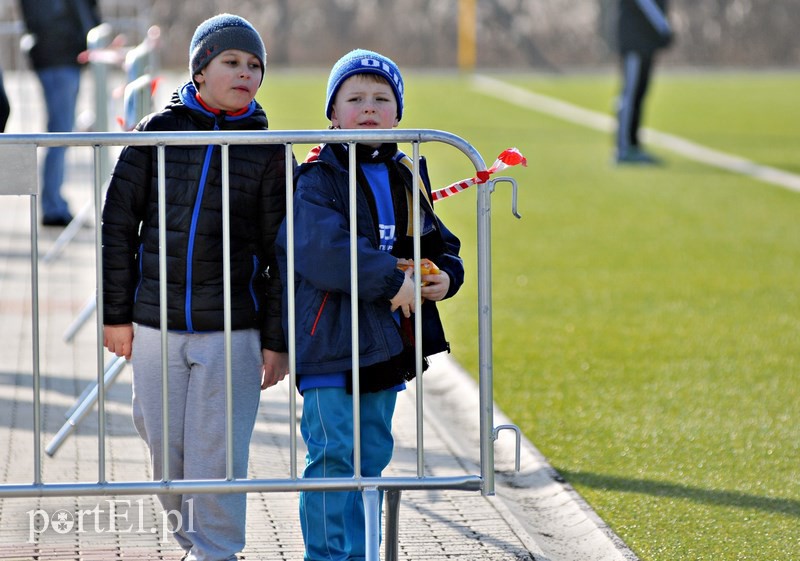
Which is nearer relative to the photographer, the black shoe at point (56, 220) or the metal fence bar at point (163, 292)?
the metal fence bar at point (163, 292)

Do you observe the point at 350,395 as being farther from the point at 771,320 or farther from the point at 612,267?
the point at 612,267

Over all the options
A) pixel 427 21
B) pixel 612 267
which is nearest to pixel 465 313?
pixel 612 267

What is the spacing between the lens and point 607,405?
620cm

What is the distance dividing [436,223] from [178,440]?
3.28 ft

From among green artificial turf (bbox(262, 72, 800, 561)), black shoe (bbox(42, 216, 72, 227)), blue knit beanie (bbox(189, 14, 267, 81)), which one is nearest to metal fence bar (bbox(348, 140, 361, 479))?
blue knit beanie (bbox(189, 14, 267, 81))

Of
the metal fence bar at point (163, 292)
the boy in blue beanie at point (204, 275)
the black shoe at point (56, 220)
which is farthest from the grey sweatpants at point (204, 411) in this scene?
the black shoe at point (56, 220)

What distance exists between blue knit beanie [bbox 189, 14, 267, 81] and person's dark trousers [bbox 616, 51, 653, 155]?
12311 millimetres

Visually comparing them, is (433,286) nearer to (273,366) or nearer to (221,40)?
(273,366)

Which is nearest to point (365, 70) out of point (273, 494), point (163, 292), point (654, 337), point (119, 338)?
point (163, 292)

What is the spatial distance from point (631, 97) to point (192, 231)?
41.9 feet

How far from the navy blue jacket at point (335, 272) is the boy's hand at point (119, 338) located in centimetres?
47

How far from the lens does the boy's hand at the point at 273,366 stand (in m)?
4.01

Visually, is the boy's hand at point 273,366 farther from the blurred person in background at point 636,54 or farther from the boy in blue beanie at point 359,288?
the blurred person in background at point 636,54

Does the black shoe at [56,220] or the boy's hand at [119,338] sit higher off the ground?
the boy's hand at [119,338]
